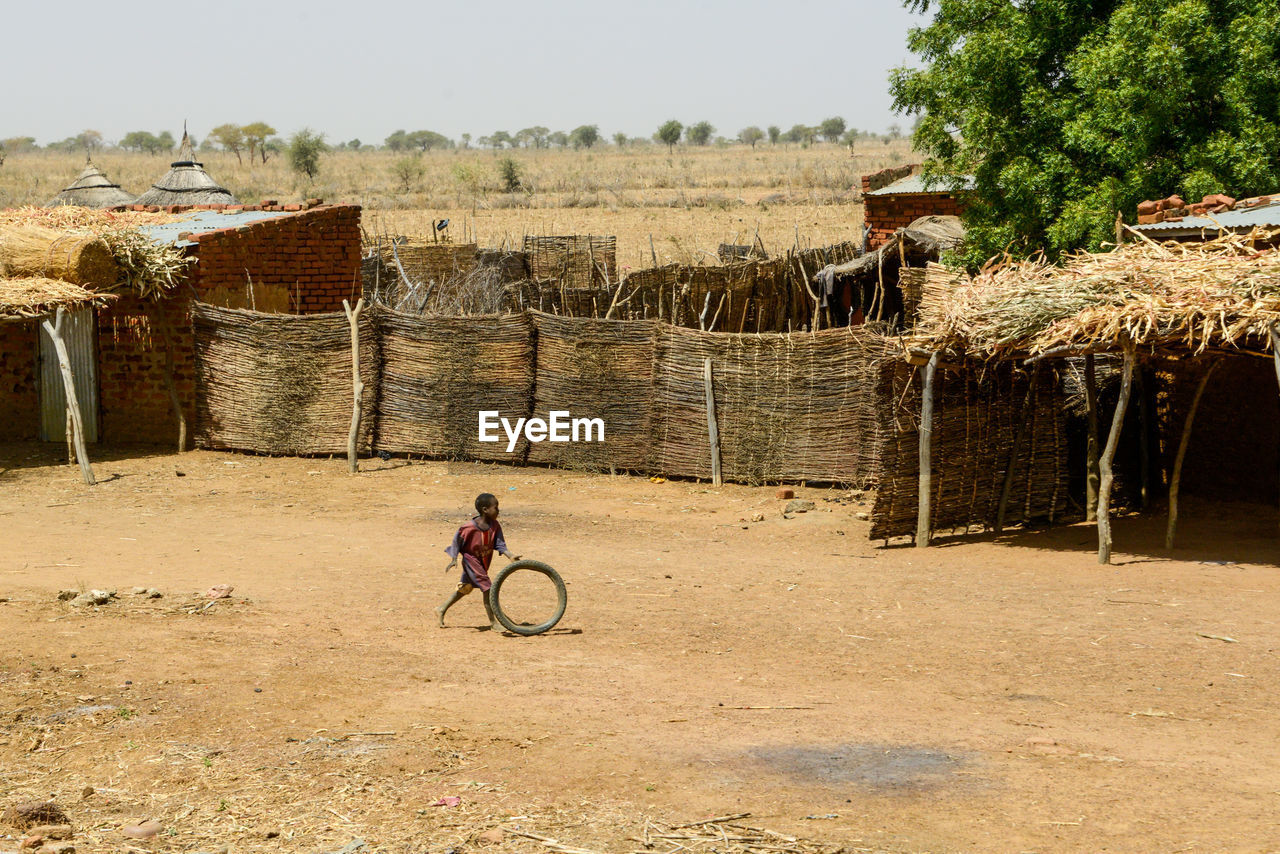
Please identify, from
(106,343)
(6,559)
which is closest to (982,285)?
(6,559)

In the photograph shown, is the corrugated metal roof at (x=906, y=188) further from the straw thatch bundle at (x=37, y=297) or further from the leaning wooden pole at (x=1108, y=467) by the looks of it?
the straw thatch bundle at (x=37, y=297)

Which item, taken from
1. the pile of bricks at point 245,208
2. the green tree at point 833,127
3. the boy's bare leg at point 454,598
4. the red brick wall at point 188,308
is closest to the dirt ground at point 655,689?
the boy's bare leg at point 454,598

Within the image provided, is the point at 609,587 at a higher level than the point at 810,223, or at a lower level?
lower

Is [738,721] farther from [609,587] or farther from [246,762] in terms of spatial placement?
[609,587]

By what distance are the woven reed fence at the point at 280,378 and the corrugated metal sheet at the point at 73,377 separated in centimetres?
161

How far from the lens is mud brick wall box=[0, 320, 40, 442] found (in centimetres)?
1734

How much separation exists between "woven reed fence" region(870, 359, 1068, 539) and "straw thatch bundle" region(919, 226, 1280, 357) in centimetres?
57

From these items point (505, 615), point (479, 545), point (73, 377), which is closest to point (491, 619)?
point (505, 615)

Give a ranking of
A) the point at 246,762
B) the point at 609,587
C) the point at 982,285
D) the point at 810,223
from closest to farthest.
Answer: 1. the point at 246,762
2. the point at 609,587
3. the point at 982,285
4. the point at 810,223

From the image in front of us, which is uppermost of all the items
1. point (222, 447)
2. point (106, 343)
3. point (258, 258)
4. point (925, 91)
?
point (925, 91)

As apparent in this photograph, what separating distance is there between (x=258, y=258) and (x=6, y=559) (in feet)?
24.3

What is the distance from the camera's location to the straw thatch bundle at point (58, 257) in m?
14.9

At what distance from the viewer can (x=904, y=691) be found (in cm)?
708

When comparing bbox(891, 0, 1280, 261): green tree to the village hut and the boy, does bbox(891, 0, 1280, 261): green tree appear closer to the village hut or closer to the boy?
the village hut
